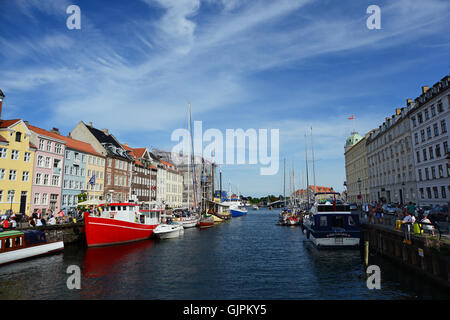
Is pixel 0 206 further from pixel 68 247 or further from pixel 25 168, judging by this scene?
pixel 68 247

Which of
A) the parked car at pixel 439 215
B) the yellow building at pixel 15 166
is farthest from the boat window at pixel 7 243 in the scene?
the parked car at pixel 439 215

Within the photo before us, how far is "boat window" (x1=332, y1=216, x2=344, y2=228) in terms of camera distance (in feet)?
99.3

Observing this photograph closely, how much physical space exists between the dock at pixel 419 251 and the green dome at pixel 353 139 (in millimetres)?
99270

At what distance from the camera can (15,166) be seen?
4209 cm

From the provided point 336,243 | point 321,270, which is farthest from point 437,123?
point 321,270

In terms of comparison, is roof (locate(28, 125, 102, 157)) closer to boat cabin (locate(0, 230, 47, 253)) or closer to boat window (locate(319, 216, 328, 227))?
boat cabin (locate(0, 230, 47, 253))

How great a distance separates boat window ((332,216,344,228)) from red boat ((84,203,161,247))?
24.3 metres

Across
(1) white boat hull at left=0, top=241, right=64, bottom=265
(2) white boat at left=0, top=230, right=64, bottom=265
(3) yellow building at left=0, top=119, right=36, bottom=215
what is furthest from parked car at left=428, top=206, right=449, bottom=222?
(3) yellow building at left=0, top=119, right=36, bottom=215

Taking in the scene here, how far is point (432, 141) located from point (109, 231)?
2124 inches

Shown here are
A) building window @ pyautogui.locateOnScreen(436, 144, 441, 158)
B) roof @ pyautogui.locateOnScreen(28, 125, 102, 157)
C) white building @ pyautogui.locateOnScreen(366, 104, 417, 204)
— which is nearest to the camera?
roof @ pyautogui.locateOnScreen(28, 125, 102, 157)

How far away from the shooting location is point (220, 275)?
21.6 m

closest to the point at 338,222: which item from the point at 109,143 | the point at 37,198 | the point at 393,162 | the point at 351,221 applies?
the point at 351,221
